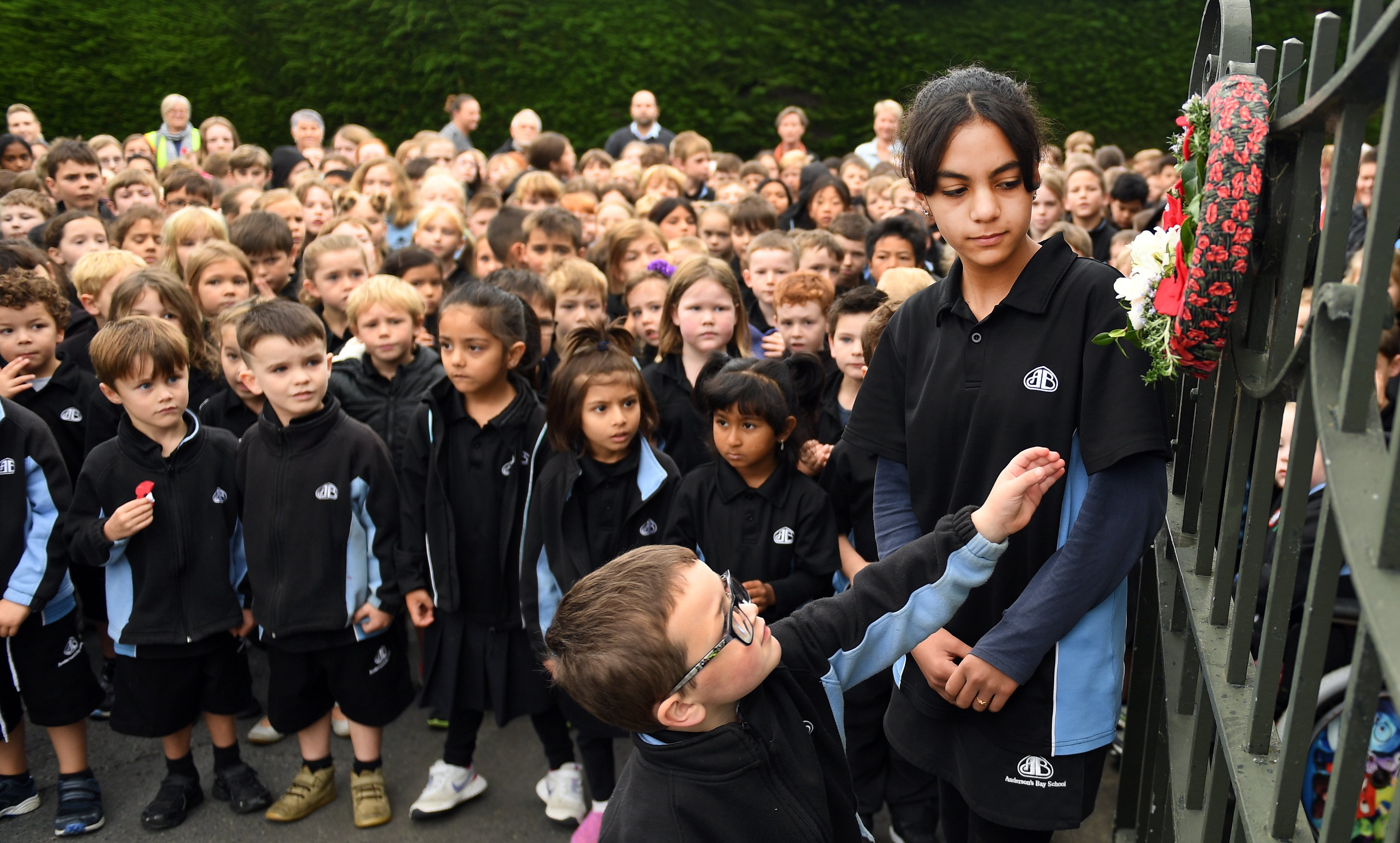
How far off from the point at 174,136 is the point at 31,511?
8414mm

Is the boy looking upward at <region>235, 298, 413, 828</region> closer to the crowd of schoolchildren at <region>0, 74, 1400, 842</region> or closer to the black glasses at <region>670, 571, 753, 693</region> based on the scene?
the crowd of schoolchildren at <region>0, 74, 1400, 842</region>

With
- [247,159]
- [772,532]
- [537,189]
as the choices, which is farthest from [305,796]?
[247,159]

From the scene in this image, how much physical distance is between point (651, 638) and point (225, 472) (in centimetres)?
232

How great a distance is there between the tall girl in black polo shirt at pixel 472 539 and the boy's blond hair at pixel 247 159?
20.0 feet

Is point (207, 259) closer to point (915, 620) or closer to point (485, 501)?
point (485, 501)

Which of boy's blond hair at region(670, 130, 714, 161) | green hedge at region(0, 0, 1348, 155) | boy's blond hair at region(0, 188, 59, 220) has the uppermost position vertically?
green hedge at region(0, 0, 1348, 155)

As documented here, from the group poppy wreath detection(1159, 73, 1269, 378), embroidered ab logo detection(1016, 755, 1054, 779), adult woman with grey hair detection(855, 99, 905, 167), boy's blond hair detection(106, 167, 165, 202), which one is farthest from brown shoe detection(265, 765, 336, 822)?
adult woman with grey hair detection(855, 99, 905, 167)

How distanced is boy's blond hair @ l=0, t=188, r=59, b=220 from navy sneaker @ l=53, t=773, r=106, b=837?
398 centimetres

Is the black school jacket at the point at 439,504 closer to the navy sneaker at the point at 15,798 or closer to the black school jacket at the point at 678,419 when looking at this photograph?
the black school jacket at the point at 678,419

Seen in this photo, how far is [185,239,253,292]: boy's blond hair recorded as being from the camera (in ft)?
15.0

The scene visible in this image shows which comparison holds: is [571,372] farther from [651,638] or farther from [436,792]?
[651,638]

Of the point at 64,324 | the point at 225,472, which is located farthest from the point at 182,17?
the point at 225,472

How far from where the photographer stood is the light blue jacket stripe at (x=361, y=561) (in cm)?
328

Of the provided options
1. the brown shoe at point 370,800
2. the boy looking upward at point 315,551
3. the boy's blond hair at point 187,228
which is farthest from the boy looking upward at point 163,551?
the boy's blond hair at point 187,228
